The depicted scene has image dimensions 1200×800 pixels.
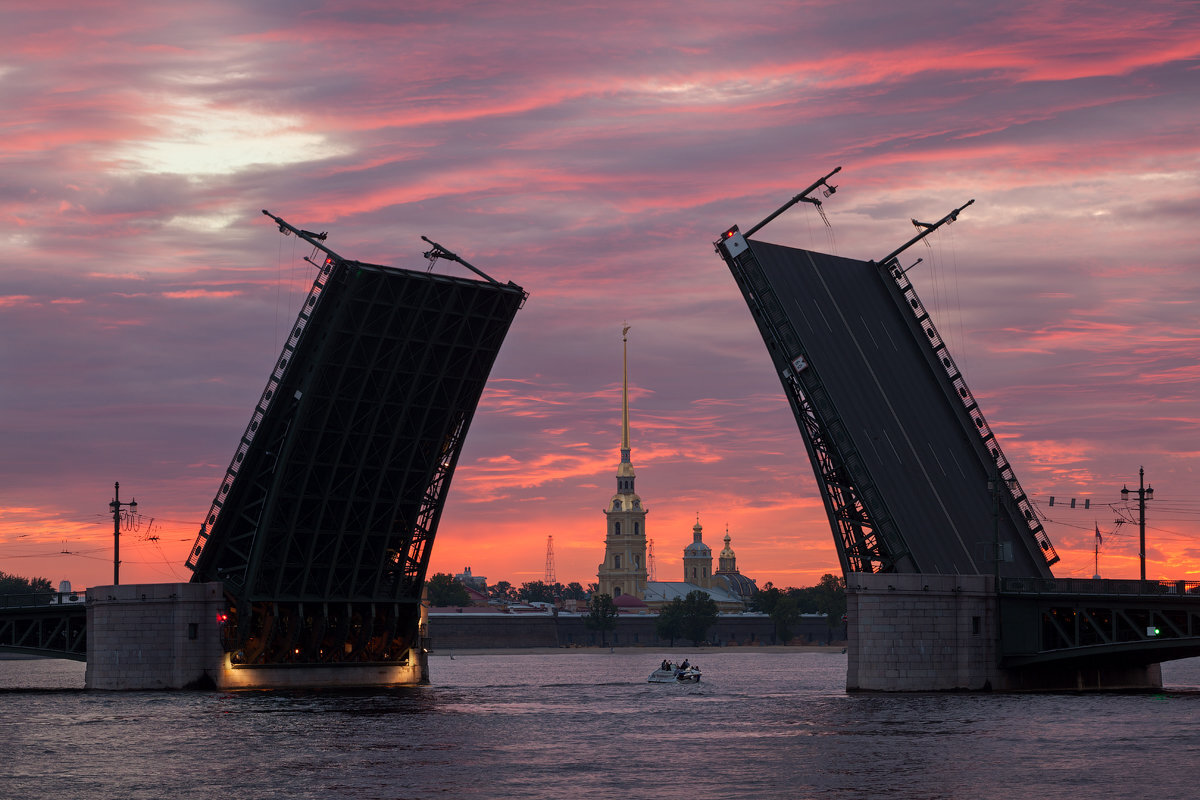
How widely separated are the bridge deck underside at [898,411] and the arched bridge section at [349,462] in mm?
12031

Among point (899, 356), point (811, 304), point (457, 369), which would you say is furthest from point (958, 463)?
point (457, 369)

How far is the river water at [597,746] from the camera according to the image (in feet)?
147

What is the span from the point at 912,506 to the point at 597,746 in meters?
20.3

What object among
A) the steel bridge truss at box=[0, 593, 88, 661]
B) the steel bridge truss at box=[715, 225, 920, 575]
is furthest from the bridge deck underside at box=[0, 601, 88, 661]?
the steel bridge truss at box=[715, 225, 920, 575]

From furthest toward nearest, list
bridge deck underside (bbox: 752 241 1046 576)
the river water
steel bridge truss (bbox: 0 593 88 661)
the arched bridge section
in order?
steel bridge truss (bbox: 0 593 88 661) → bridge deck underside (bbox: 752 241 1046 576) → the arched bridge section → the river water

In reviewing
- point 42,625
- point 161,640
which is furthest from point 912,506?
point 42,625

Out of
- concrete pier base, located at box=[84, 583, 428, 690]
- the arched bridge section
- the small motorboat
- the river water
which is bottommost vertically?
the small motorboat

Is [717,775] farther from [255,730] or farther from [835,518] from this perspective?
[835,518]

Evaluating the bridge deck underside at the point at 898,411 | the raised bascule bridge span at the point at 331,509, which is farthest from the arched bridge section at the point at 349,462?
the bridge deck underside at the point at 898,411

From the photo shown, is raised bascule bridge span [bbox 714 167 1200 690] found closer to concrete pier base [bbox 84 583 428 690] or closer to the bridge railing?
the bridge railing

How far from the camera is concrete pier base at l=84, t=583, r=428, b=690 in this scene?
7444 cm

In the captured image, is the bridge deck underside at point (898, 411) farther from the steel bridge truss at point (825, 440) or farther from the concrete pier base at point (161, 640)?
the concrete pier base at point (161, 640)

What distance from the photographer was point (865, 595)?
227 feet

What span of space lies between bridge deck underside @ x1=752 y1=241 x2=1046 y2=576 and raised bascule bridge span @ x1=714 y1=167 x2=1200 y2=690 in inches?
3.1
